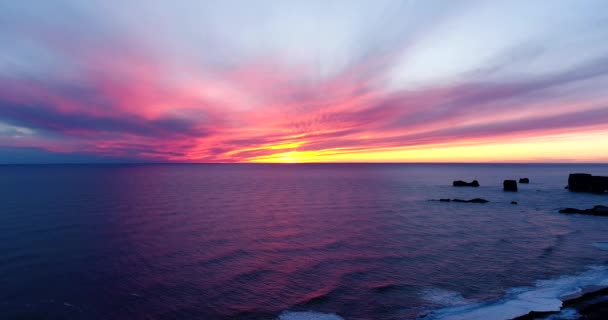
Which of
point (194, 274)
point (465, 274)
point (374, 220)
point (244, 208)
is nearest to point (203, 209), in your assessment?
point (244, 208)

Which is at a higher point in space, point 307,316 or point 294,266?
point 294,266

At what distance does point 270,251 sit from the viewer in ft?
95.9

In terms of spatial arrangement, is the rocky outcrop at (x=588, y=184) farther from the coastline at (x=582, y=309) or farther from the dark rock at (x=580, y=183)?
the coastline at (x=582, y=309)

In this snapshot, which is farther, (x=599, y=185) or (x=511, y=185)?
(x=511, y=185)

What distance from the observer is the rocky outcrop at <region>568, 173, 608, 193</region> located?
8431cm

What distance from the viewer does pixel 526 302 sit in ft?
56.4

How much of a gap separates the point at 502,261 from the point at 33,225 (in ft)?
169

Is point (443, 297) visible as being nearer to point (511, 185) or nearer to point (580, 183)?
point (511, 185)

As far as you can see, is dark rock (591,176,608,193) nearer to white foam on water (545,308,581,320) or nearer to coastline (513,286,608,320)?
coastline (513,286,608,320)

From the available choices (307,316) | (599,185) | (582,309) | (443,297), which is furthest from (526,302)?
(599,185)

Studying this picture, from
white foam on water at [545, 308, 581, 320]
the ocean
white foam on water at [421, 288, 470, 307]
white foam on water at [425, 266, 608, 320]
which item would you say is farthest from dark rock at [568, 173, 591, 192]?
white foam on water at [545, 308, 581, 320]

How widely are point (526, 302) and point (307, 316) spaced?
38.7ft

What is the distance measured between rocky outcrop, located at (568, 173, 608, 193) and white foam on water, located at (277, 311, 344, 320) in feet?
334

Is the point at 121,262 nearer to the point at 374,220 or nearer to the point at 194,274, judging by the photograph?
the point at 194,274
